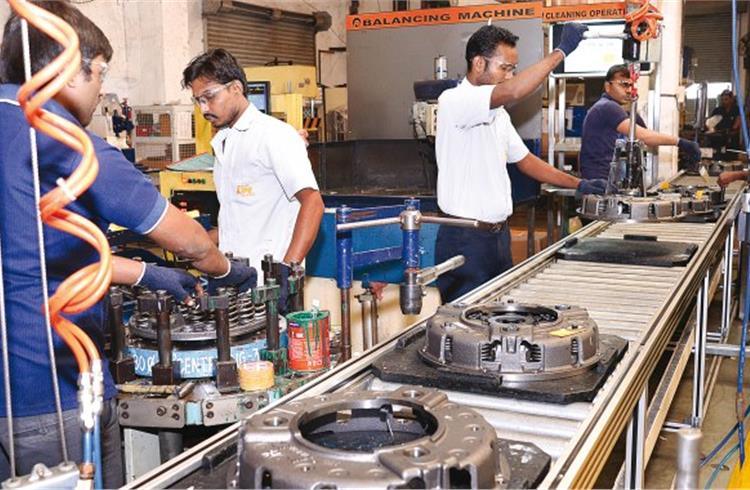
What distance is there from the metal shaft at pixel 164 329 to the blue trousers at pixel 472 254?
141 cm

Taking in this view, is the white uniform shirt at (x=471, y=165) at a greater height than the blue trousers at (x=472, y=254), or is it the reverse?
the white uniform shirt at (x=471, y=165)

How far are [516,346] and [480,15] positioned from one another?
389 centimetres

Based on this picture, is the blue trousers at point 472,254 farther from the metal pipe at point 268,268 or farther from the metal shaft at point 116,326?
the metal shaft at point 116,326

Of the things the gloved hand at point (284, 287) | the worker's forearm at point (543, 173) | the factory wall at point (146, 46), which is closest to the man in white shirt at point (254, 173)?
the gloved hand at point (284, 287)

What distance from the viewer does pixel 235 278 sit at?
1.76 m

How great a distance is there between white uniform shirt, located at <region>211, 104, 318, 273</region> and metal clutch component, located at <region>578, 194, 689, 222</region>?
86cm

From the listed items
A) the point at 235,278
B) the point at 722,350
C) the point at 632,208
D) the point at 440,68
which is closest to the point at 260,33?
the point at 440,68

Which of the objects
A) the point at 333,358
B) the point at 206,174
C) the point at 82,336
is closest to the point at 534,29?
the point at 206,174

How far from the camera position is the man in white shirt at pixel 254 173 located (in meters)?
2.23

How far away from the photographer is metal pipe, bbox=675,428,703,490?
792mm

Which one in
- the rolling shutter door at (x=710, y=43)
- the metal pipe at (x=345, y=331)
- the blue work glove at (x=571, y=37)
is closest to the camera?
the metal pipe at (x=345, y=331)

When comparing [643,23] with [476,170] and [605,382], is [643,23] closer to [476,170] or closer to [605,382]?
[476,170]

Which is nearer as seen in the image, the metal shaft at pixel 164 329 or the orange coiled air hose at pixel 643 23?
the metal shaft at pixel 164 329

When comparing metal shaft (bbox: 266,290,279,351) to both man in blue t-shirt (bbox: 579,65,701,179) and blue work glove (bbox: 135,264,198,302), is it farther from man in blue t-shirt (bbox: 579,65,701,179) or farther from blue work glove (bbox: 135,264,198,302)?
man in blue t-shirt (bbox: 579,65,701,179)
